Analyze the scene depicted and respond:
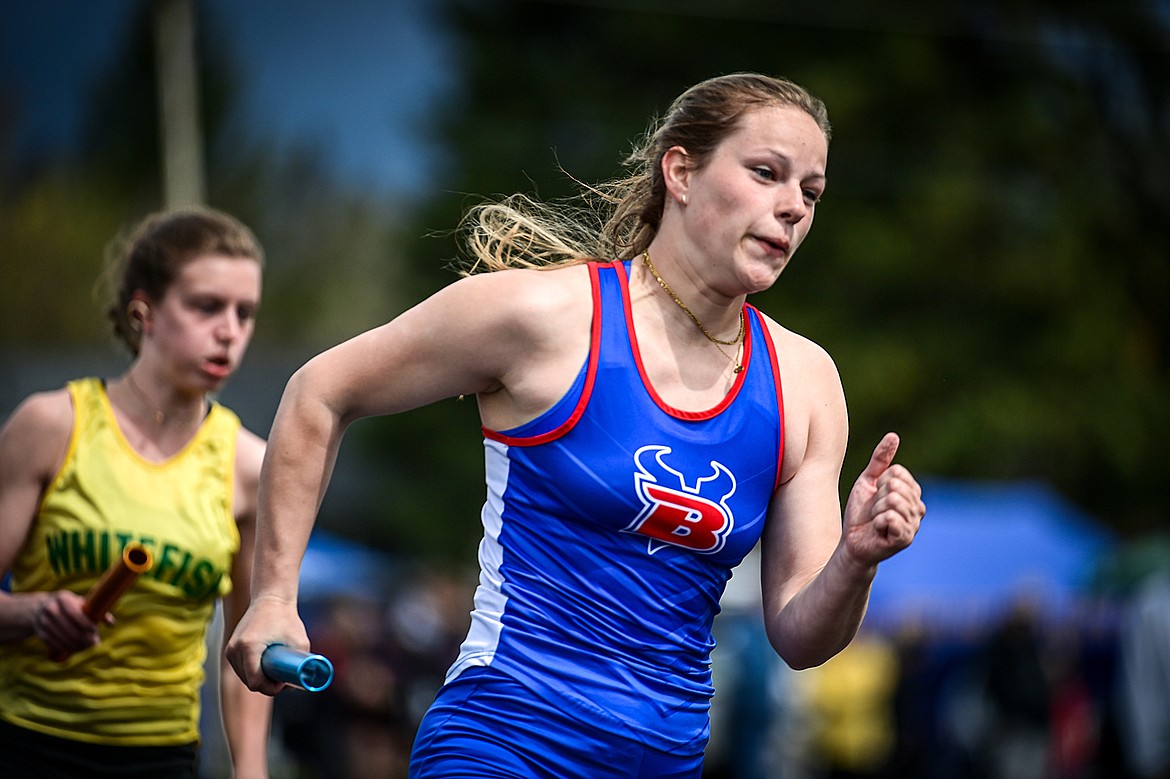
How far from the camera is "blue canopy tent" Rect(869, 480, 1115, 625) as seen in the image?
49.9 feet

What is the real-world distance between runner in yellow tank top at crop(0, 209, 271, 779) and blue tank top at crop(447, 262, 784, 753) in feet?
4.37

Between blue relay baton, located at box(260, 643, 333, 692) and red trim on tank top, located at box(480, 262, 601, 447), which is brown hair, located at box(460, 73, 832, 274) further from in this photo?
blue relay baton, located at box(260, 643, 333, 692)

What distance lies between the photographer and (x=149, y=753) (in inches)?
169

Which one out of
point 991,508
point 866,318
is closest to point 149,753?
point 991,508

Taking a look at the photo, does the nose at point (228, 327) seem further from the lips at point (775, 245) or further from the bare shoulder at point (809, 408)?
the lips at point (775, 245)

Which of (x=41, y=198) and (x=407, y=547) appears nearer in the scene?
(x=407, y=547)

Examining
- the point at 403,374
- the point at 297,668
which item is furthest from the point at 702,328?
the point at 297,668

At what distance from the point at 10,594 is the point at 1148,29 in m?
25.7

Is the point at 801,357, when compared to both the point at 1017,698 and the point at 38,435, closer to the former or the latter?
the point at 38,435

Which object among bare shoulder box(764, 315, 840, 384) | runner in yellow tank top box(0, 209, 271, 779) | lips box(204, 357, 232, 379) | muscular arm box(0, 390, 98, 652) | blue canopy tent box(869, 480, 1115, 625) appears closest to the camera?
bare shoulder box(764, 315, 840, 384)

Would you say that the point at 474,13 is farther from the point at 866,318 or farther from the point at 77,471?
the point at 77,471

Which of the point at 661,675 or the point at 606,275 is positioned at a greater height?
the point at 606,275

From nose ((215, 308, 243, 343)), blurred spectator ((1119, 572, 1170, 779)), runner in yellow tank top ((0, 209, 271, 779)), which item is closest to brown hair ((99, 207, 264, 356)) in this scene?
runner in yellow tank top ((0, 209, 271, 779))

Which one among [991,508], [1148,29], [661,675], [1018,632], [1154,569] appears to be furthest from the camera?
[1148,29]
